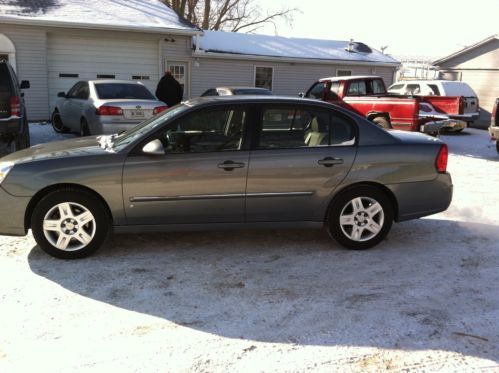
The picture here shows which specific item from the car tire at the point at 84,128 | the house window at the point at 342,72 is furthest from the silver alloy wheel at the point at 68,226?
the house window at the point at 342,72

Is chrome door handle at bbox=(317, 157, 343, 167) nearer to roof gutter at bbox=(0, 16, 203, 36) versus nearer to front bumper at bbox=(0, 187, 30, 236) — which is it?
front bumper at bbox=(0, 187, 30, 236)

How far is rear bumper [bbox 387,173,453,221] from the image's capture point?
16.3 feet

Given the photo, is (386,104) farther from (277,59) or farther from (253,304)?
(253,304)

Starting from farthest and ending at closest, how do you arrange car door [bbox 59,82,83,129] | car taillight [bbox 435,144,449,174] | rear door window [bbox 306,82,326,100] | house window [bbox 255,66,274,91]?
house window [bbox 255,66,274,91] → rear door window [bbox 306,82,326,100] → car door [bbox 59,82,83,129] → car taillight [bbox 435,144,449,174]

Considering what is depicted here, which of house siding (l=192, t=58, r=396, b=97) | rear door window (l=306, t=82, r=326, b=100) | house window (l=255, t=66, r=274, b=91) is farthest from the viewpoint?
house window (l=255, t=66, r=274, b=91)

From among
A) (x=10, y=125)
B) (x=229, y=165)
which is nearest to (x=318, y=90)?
(x=10, y=125)

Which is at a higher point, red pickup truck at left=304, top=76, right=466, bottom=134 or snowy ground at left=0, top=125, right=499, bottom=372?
red pickup truck at left=304, top=76, right=466, bottom=134

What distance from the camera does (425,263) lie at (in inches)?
185

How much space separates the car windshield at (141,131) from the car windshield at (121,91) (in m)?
6.02

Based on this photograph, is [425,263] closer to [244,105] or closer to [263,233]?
[263,233]

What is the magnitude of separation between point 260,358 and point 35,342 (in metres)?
1.42

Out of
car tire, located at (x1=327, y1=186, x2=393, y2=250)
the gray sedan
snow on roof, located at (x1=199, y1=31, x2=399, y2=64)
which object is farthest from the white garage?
car tire, located at (x1=327, y1=186, x2=393, y2=250)

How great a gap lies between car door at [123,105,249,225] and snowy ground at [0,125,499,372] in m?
0.44

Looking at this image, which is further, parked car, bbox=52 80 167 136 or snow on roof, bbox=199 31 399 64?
snow on roof, bbox=199 31 399 64
